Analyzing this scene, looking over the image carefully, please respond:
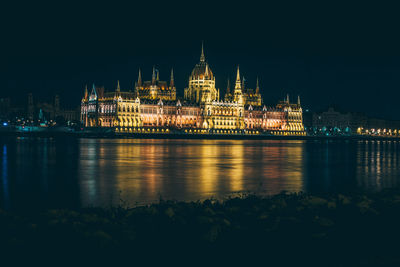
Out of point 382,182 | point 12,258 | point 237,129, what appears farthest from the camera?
point 237,129

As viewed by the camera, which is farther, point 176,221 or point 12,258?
point 176,221

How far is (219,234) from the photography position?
11344mm

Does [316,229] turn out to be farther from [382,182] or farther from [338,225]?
[382,182]

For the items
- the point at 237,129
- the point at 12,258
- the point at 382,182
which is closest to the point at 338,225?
the point at 12,258

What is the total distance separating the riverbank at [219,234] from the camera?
10.2 meters

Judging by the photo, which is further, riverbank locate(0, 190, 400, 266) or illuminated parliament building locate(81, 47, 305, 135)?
illuminated parliament building locate(81, 47, 305, 135)

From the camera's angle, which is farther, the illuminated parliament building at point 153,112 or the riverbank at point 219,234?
the illuminated parliament building at point 153,112

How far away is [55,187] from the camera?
2355cm

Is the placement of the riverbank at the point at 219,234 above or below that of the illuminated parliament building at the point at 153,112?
below

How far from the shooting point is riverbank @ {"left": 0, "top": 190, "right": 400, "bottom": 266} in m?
10.2

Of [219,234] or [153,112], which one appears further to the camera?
[153,112]

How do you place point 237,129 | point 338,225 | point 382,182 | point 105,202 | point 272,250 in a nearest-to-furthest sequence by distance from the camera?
point 272,250 < point 338,225 < point 105,202 < point 382,182 < point 237,129

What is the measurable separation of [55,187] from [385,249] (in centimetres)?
1673

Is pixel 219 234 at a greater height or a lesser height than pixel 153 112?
lesser
